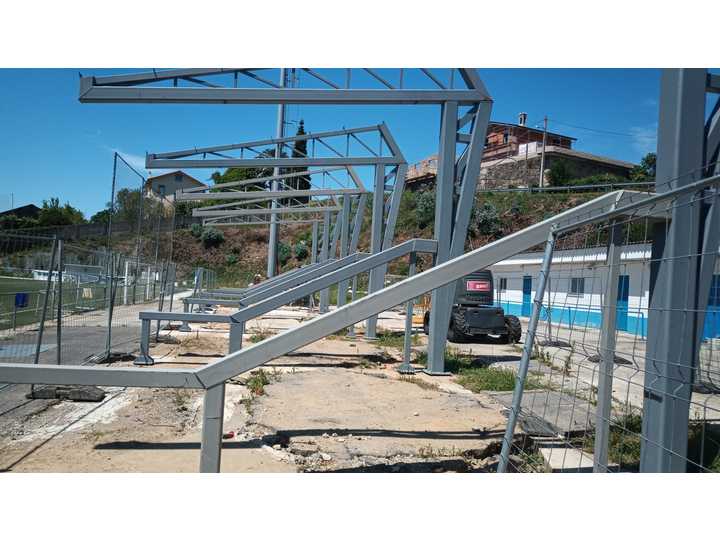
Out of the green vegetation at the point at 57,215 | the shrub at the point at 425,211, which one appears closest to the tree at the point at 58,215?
the green vegetation at the point at 57,215

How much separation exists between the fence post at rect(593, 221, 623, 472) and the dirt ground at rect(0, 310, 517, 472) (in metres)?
1.18

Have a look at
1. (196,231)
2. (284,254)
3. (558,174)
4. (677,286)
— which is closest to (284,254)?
(284,254)

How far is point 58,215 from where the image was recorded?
150 feet

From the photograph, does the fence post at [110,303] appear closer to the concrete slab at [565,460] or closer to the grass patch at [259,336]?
the grass patch at [259,336]

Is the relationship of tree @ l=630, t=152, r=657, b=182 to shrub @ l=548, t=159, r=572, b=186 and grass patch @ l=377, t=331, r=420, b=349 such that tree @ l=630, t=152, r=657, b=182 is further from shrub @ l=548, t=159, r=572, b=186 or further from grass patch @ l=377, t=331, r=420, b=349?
grass patch @ l=377, t=331, r=420, b=349

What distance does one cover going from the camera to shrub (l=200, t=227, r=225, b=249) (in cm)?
4691

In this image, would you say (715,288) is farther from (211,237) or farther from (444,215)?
(211,237)

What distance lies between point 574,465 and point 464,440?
3.62 feet

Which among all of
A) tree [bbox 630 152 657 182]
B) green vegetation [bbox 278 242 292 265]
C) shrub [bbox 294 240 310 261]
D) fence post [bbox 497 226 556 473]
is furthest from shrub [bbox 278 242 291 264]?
fence post [bbox 497 226 556 473]

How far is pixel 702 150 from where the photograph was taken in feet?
10.4

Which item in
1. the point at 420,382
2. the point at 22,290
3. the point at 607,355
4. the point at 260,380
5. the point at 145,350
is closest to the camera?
the point at 607,355

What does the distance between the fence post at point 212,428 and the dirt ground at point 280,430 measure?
3.00 ft

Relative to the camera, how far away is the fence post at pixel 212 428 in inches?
121

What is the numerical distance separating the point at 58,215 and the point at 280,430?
1898 inches
